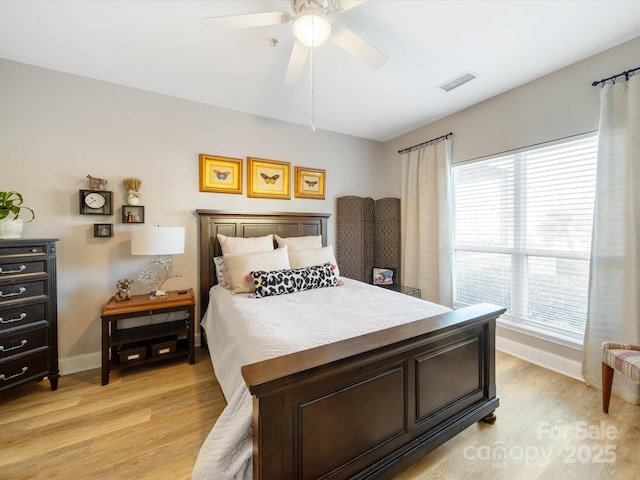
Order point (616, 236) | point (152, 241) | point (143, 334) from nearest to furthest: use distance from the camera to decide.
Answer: point (616, 236) < point (152, 241) < point (143, 334)

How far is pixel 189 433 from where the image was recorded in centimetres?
168

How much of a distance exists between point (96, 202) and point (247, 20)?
2072 millimetres

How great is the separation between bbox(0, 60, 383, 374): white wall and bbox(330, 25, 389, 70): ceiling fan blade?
1.79 metres

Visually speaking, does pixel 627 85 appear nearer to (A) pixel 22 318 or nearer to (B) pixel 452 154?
(B) pixel 452 154

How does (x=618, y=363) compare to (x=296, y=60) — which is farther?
(x=296, y=60)

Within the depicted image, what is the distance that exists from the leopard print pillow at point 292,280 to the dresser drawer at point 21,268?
156 centimetres

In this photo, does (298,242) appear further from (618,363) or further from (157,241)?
(618,363)

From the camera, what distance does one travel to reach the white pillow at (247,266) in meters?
2.42

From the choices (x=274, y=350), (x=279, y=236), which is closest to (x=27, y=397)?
(x=274, y=350)

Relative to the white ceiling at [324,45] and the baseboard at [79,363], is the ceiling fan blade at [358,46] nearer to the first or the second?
the white ceiling at [324,45]

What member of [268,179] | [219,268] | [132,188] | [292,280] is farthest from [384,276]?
[132,188]

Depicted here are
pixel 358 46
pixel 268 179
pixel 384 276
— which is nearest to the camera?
pixel 358 46

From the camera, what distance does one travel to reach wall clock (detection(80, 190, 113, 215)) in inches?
93.2

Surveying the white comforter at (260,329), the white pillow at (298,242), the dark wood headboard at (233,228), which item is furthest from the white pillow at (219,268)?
the white pillow at (298,242)
